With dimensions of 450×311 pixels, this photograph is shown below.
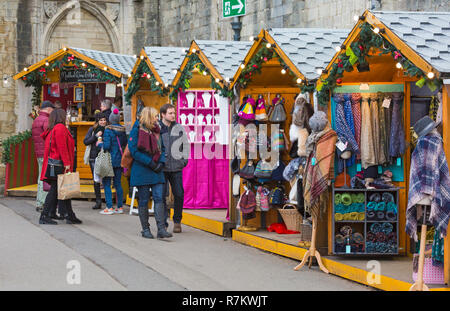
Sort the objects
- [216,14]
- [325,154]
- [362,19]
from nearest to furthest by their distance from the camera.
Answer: [362,19] → [325,154] → [216,14]

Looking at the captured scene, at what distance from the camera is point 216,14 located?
24.0 metres

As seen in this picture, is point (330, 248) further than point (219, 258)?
No

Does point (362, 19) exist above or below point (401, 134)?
above

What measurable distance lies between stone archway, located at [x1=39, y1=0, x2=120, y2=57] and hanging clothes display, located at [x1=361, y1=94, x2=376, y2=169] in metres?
20.1

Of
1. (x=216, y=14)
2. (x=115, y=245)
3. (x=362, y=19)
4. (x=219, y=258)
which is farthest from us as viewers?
(x=216, y=14)

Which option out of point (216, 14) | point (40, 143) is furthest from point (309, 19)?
point (40, 143)

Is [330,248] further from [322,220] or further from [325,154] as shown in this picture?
[325,154]

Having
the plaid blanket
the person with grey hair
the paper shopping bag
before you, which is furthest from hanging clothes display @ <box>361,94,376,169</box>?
the person with grey hair

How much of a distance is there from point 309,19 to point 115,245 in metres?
10.4

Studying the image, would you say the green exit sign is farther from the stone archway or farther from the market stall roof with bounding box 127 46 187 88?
the stone archway

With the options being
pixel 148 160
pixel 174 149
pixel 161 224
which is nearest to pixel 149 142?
pixel 148 160

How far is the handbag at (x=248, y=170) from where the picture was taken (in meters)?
10.7

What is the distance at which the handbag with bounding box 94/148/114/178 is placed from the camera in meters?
13.7

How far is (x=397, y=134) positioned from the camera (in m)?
8.76
